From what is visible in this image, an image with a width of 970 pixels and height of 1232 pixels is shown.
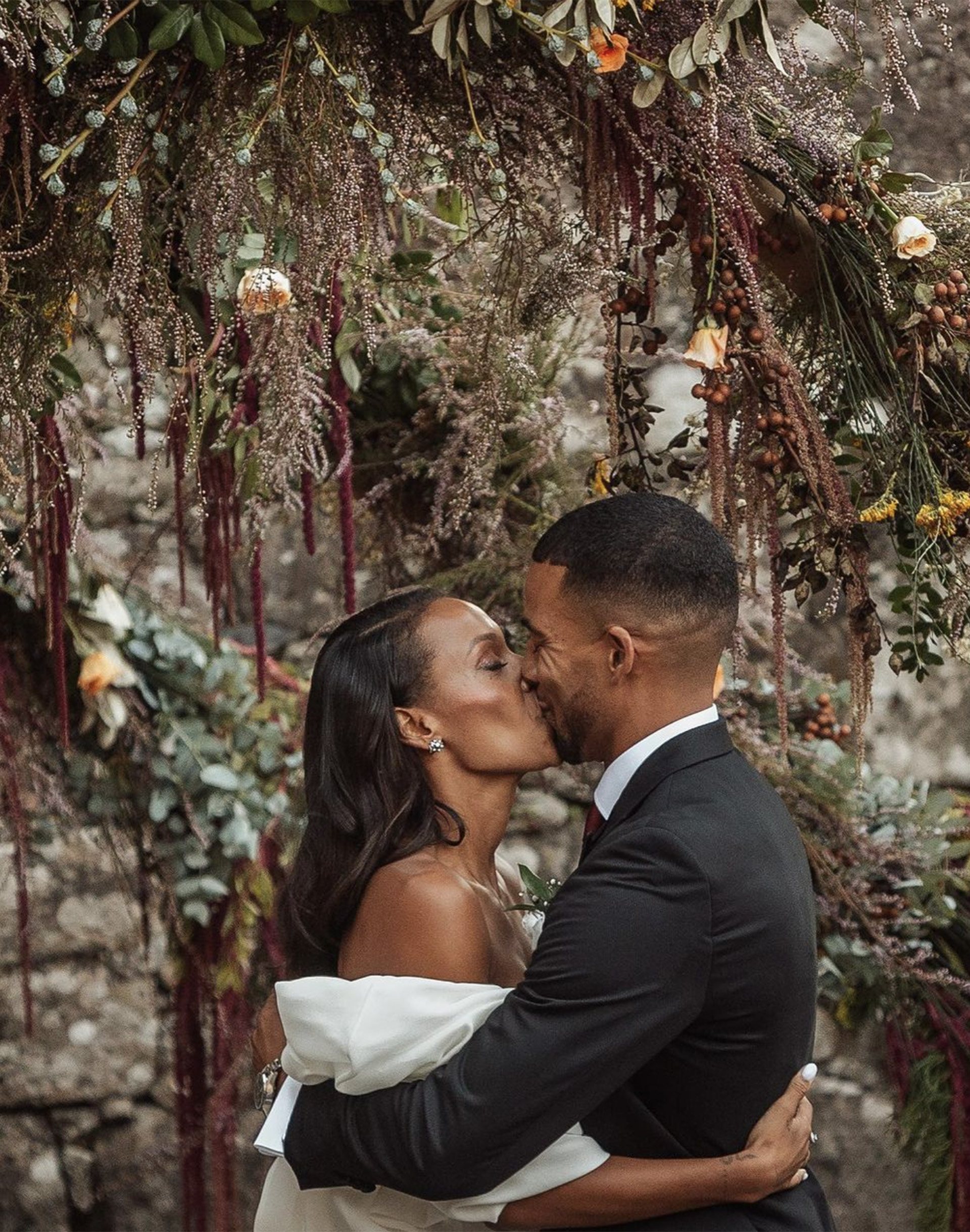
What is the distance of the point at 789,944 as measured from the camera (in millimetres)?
1631

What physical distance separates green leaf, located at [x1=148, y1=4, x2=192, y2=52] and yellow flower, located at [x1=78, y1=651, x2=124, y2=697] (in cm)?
164

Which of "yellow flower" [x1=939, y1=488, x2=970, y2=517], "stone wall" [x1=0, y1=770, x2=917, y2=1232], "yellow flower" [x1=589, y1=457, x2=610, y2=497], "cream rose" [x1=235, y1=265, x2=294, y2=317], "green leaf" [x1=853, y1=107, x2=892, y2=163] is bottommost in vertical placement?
"stone wall" [x1=0, y1=770, x2=917, y2=1232]

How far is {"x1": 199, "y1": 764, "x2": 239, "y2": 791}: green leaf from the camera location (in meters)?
3.20

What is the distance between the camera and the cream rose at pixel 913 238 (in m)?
1.78

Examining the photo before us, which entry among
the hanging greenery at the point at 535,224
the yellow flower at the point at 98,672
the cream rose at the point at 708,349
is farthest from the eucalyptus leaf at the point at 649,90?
the yellow flower at the point at 98,672

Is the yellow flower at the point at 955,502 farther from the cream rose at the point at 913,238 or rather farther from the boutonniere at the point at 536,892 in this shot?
the boutonniere at the point at 536,892

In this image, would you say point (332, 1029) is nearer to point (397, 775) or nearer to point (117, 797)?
point (397, 775)

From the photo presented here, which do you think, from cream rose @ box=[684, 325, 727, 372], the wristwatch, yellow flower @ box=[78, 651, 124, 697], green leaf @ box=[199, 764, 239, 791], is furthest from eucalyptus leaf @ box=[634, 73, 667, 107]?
green leaf @ box=[199, 764, 239, 791]

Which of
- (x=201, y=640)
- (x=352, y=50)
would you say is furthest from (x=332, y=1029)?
(x=201, y=640)

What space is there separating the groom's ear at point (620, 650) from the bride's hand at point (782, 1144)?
1.63ft

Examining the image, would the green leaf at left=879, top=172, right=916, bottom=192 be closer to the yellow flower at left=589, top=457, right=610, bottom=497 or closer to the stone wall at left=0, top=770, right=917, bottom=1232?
the yellow flower at left=589, top=457, right=610, bottom=497

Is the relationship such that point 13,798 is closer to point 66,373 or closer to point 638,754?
point 66,373

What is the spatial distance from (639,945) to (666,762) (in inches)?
9.3

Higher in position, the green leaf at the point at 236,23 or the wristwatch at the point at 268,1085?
the green leaf at the point at 236,23
